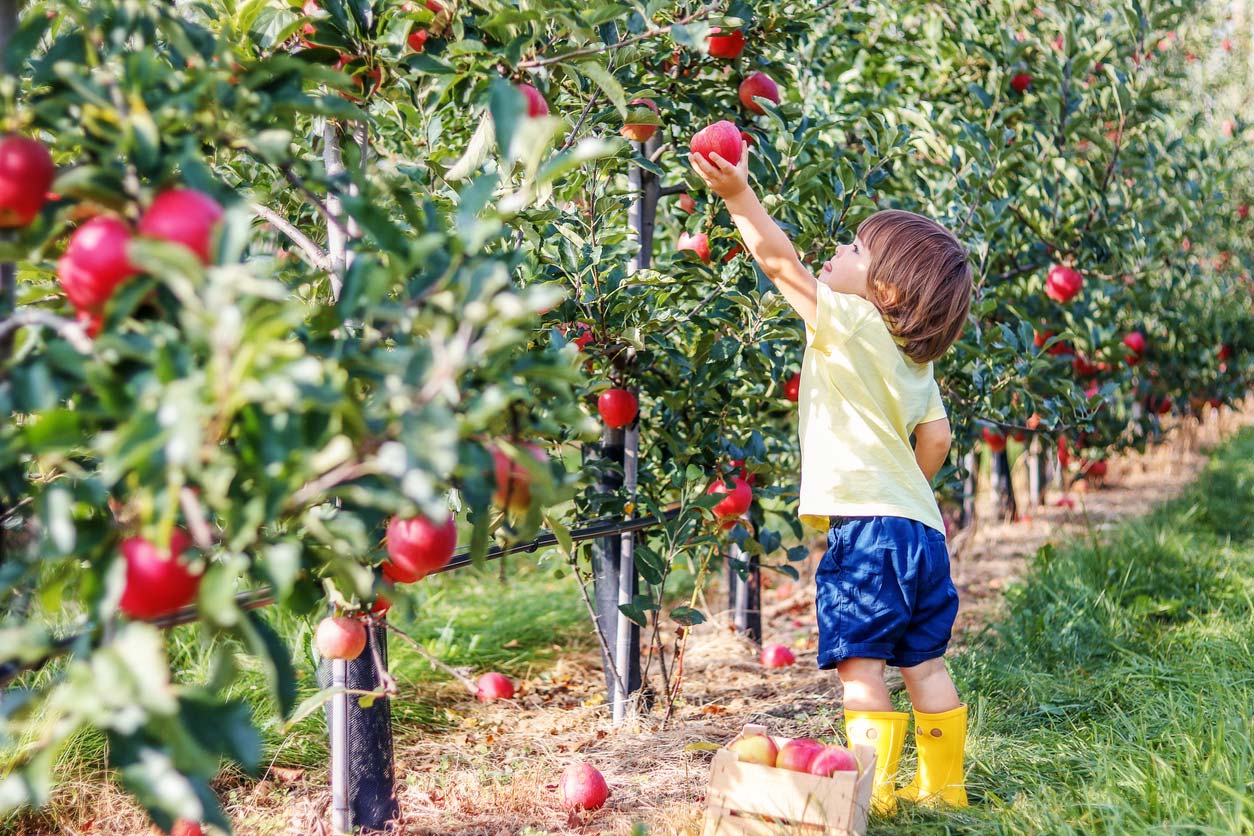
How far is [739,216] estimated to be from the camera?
196 cm

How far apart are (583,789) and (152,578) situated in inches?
49.9

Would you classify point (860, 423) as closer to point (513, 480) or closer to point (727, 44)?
point (727, 44)

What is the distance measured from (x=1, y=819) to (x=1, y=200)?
5.47 ft

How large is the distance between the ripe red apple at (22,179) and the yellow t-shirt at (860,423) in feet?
4.49

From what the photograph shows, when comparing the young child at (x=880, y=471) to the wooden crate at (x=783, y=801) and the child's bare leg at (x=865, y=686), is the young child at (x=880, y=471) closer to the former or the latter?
the child's bare leg at (x=865, y=686)

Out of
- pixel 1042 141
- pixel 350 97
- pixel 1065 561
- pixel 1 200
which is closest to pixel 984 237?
pixel 1042 141

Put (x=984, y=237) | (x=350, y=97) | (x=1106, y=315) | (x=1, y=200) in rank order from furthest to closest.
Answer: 1. (x=1106, y=315)
2. (x=984, y=237)
3. (x=350, y=97)
4. (x=1, y=200)

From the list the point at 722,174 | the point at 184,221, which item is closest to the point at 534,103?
the point at 722,174

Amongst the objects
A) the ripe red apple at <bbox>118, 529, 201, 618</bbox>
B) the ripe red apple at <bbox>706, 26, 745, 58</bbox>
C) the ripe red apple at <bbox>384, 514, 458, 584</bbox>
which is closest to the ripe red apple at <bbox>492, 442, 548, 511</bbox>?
the ripe red apple at <bbox>384, 514, 458, 584</bbox>

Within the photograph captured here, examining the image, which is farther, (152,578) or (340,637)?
(340,637)

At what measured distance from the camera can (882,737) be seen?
6.48 ft

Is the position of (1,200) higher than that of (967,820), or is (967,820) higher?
(1,200)

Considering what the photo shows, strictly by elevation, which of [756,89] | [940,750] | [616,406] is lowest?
[940,750]

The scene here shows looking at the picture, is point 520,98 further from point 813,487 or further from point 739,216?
point 813,487
